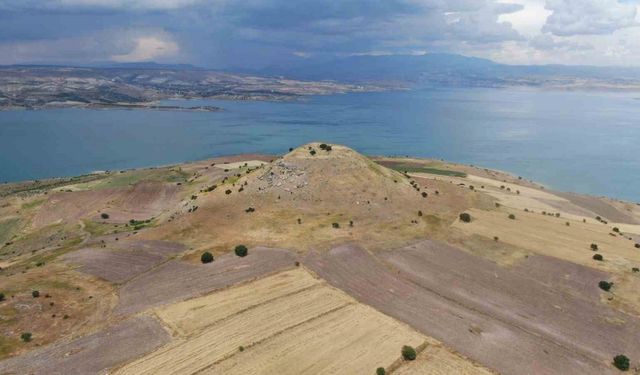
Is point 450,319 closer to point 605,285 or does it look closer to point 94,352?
point 605,285

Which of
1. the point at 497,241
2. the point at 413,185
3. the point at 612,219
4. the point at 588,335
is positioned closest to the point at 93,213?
the point at 413,185

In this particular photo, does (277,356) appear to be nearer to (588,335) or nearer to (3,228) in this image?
(588,335)

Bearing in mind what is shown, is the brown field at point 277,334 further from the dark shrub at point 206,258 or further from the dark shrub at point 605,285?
the dark shrub at point 605,285

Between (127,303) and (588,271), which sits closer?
(127,303)

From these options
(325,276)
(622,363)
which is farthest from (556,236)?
(325,276)

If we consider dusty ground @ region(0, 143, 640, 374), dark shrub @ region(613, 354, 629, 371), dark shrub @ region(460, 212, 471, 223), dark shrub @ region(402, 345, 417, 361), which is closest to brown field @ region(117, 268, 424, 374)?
dusty ground @ region(0, 143, 640, 374)

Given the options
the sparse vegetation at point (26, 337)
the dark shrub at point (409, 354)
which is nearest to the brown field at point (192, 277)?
the sparse vegetation at point (26, 337)

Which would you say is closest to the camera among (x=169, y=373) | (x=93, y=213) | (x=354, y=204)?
(x=169, y=373)

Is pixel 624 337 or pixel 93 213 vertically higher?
pixel 624 337
